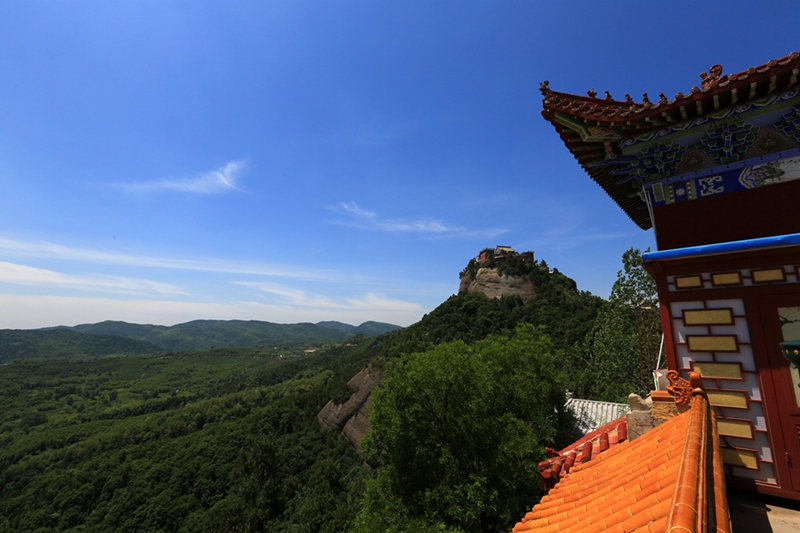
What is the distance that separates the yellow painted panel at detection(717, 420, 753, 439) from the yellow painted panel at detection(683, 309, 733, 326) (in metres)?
1.20

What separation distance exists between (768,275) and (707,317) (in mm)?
782

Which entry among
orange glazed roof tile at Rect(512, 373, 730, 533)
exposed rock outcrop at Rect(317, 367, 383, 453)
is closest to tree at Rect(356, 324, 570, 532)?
orange glazed roof tile at Rect(512, 373, 730, 533)

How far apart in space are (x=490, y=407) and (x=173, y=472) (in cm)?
6005

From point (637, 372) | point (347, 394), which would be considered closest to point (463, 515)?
point (637, 372)

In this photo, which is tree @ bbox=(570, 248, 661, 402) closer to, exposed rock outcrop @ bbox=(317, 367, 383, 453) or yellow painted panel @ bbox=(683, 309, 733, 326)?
yellow painted panel @ bbox=(683, 309, 733, 326)

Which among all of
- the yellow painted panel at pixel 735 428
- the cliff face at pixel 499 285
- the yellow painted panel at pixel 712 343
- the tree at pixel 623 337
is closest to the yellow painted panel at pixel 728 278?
the yellow painted panel at pixel 712 343

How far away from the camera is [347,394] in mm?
61562

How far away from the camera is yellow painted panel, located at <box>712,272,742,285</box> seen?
14.2 ft

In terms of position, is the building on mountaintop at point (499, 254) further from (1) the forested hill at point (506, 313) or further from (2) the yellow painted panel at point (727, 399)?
(2) the yellow painted panel at point (727, 399)

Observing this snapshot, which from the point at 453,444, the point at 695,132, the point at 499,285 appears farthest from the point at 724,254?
the point at 499,285

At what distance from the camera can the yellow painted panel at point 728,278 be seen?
14.2 ft

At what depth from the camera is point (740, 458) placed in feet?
13.6

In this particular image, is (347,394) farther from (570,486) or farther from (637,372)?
(570,486)

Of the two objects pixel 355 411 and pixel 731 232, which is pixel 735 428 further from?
pixel 355 411
